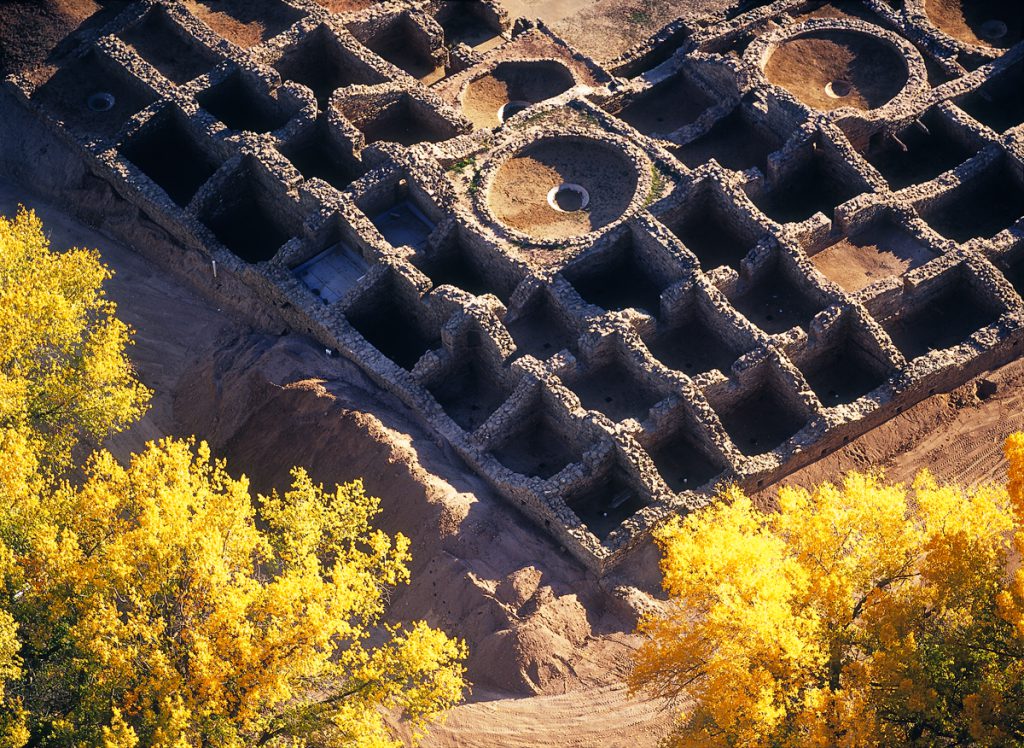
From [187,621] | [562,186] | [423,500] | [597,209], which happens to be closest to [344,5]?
[562,186]

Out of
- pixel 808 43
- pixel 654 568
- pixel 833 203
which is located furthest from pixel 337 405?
pixel 808 43

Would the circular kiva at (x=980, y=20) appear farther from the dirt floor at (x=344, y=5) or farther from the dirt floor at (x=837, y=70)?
the dirt floor at (x=344, y=5)

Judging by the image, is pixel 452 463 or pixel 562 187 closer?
pixel 452 463

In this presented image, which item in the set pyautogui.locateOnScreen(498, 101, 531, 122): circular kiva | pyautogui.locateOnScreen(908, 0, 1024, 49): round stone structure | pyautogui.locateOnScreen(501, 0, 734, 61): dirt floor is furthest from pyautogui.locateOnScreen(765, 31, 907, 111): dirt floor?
pyautogui.locateOnScreen(498, 101, 531, 122): circular kiva

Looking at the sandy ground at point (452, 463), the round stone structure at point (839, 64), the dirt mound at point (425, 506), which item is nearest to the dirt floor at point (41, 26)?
the sandy ground at point (452, 463)

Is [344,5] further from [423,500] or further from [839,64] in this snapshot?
[423,500]

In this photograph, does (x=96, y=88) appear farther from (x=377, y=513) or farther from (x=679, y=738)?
(x=679, y=738)

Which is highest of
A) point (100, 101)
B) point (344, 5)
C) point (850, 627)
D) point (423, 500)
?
point (344, 5)
